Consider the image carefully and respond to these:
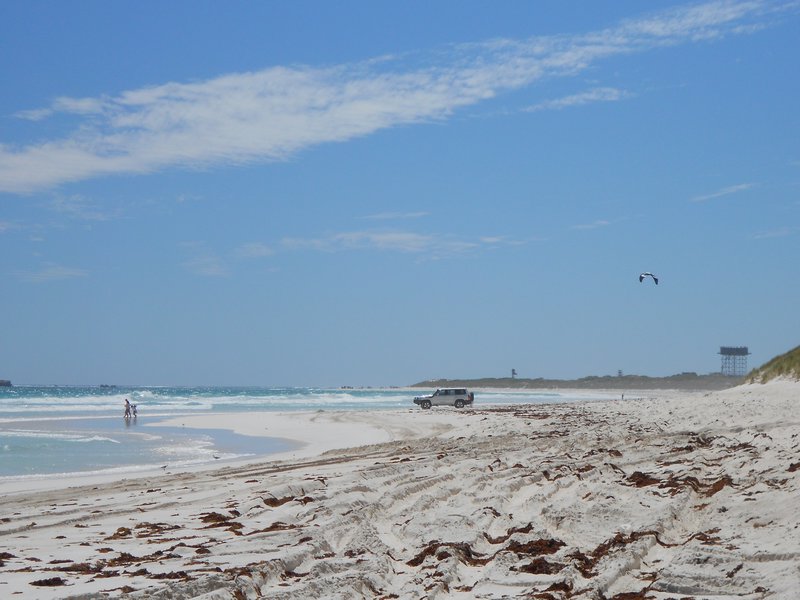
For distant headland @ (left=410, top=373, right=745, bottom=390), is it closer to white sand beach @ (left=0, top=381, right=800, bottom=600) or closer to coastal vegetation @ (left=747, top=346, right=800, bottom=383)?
coastal vegetation @ (left=747, top=346, right=800, bottom=383)

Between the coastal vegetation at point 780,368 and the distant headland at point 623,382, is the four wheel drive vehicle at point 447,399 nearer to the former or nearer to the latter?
the coastal vegetation at point 780,368

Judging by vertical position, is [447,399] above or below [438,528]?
below

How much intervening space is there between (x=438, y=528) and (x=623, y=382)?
15103cm

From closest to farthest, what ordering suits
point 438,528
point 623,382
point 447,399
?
1. point 438,528
2. point 447,399
3. point 623,382

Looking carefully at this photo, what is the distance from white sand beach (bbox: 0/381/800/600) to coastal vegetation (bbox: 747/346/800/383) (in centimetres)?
2498

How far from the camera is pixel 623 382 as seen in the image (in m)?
153

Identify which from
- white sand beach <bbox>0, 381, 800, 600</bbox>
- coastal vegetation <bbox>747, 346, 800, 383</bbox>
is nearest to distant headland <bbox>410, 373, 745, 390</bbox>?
coastal vegetation <bbox>747, 346, 800, 383</bbox>

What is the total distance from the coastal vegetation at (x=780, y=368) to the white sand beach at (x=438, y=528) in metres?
25.0

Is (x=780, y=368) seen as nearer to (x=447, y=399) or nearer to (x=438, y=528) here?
(x=447, y=399)

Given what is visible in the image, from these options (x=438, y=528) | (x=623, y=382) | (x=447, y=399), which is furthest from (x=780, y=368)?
(x=623, y=382)

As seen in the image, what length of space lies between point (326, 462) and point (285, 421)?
22.2 meters

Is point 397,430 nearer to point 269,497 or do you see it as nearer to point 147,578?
point 269,497

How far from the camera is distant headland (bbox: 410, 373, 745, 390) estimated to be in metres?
127

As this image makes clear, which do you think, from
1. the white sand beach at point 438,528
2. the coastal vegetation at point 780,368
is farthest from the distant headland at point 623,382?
the white sand beach at point 438,528
